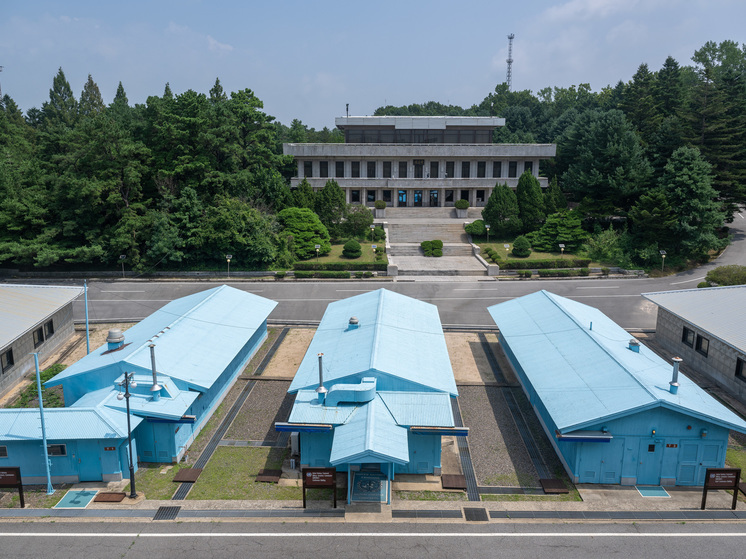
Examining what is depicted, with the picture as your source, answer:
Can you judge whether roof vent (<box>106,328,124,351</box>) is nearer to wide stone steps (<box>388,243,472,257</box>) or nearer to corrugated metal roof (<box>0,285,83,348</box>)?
corrugated metal roof (<box>0,285,83,348</box>)

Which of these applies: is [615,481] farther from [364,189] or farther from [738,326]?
[364,189]

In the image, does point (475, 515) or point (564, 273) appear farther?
point (564, 273)

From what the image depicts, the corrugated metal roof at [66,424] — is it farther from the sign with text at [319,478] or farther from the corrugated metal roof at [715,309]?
the corrugated metal roof at [715,309]

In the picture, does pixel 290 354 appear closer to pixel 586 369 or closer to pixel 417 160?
pixel 586 369

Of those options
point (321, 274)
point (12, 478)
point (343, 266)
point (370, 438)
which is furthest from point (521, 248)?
point (12, 478)

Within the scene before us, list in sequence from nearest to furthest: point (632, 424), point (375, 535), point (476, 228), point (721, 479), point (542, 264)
Answer: point (375, 535), point (721, 479), point (632, 424), point (542, 264), point (476, 228)

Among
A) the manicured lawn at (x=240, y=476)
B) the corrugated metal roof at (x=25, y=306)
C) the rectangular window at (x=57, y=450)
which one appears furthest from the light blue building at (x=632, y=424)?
the corrugated metal roof at (x=25, y=306)

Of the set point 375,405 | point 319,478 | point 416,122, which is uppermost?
point 416,122
